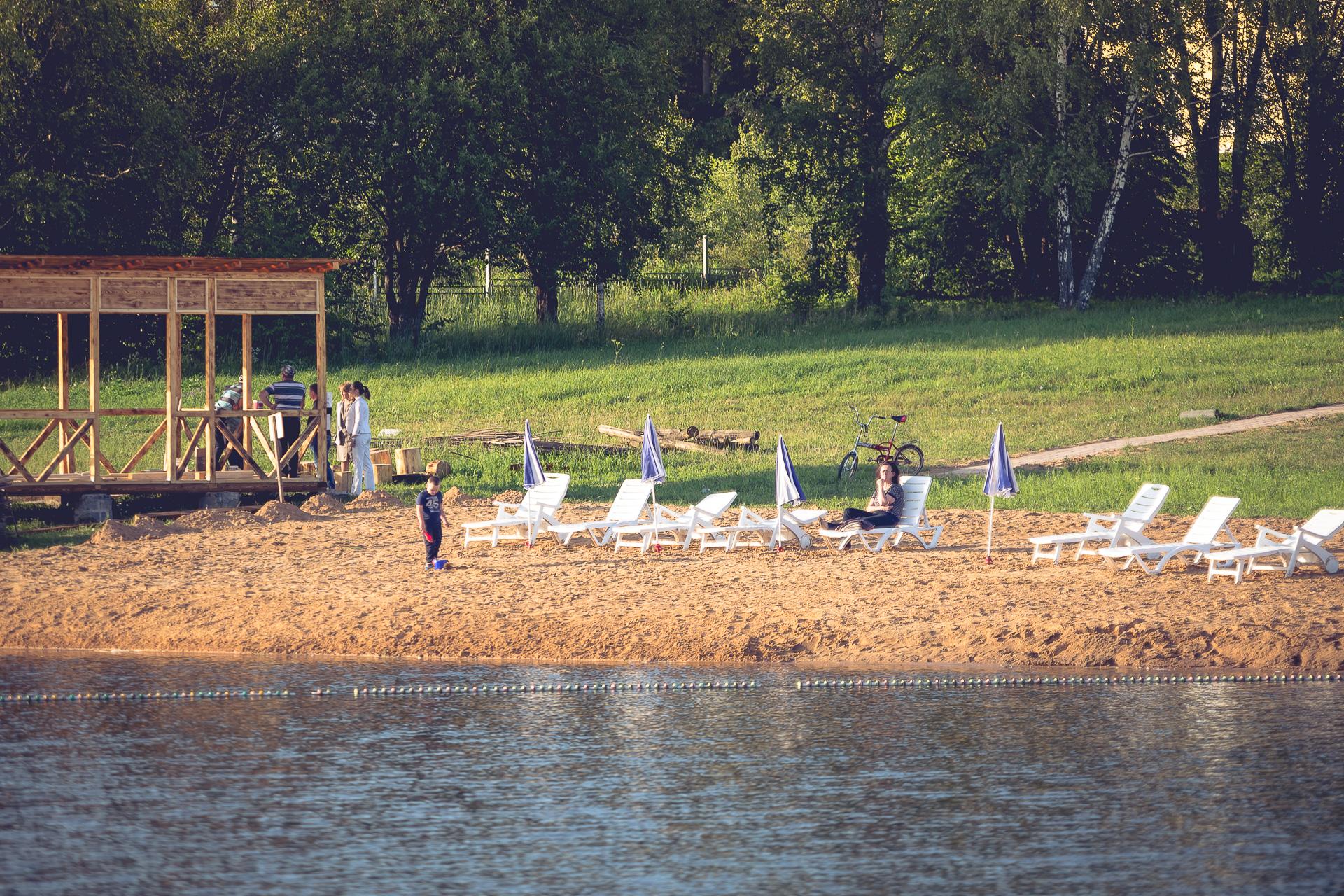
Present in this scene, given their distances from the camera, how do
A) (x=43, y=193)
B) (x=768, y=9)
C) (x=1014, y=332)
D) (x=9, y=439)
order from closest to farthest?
(x=9, y=439), (x=43, y=193), (x=1014, y=332), (x=768, y=9)

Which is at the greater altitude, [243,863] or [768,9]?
[768,9]

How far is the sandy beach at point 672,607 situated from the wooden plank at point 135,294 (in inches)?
158

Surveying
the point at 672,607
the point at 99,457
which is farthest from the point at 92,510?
the point at 672,607

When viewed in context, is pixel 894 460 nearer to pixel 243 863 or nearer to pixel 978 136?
pixel 243 863

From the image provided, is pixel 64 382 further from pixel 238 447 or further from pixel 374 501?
pixel 374 501

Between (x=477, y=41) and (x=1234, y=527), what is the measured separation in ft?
86.5

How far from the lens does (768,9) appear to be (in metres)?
43.1

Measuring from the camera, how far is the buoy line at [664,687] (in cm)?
1202

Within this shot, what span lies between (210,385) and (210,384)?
25 millimetres

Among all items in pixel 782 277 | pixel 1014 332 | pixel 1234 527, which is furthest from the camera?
pixel 782 277

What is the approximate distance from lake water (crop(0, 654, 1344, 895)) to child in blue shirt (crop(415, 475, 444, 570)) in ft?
12.1

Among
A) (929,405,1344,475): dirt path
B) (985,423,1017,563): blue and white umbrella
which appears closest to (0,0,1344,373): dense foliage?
(929,405,1344,475): dirt path

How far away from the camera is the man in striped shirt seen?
843 inches

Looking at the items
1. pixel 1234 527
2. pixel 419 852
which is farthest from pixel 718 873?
pixel 1234 527
